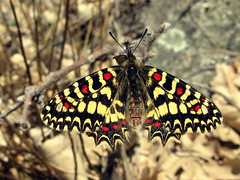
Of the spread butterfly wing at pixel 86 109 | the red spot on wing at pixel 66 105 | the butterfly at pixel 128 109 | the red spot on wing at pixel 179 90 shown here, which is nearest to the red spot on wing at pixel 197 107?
the butterfly at pixel 128 109

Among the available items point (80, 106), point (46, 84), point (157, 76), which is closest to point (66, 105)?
point (80, 106)

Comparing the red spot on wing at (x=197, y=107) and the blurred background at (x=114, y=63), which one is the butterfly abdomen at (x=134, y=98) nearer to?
the blurred background at (x=114, y=63)

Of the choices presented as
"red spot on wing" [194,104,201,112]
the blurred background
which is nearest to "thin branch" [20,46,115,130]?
the blurred background

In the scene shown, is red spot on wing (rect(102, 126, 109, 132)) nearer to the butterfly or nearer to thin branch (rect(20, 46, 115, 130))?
the butterfly

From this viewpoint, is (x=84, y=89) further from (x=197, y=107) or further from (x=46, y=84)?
(x=197, y=107)

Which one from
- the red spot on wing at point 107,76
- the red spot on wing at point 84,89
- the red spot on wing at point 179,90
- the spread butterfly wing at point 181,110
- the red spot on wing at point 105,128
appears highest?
the red spot on wing at point 107,76

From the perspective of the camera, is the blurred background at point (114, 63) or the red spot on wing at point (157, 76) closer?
the red spot on wing at point (157, 76)

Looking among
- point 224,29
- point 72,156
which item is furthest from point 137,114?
point 224,29
